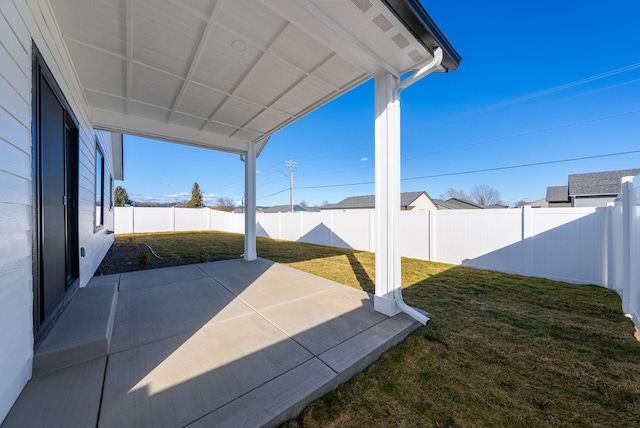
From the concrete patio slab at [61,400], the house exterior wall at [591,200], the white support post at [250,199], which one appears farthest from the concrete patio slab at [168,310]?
the house exterior wall at [591,200]

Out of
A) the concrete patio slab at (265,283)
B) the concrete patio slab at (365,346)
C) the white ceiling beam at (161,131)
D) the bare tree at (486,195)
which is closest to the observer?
the concrete patio slab at (365,346)

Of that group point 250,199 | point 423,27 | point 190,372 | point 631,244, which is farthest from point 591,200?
point 190,372

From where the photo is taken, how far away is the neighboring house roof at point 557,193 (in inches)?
727

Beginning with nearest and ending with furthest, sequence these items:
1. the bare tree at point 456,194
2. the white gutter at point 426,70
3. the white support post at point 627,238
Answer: the white gutter at point 426,70, the white support post at point 627,238, the bare tree at point 456,194

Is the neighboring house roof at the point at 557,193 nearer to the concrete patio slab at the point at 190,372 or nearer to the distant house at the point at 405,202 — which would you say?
the distant house at the point at 405,202

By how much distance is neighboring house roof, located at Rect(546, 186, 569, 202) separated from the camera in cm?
1845

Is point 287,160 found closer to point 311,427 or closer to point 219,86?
point 219,86

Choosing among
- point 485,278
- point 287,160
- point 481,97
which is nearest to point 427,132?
point 481,97

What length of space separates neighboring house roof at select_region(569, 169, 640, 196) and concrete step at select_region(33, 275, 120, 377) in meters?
22.1

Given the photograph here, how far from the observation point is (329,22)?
6.91 feet

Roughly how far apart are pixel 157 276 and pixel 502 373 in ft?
17.8

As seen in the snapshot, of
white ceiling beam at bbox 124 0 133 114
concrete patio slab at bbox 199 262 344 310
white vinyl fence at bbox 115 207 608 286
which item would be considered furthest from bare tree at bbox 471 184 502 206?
white ceiling beam at bbox 124 0 133 114

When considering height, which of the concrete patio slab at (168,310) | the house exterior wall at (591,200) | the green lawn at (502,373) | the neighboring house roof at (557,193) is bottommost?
the green lawn at (502,373)

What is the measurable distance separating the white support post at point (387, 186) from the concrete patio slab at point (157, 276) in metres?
3.64
